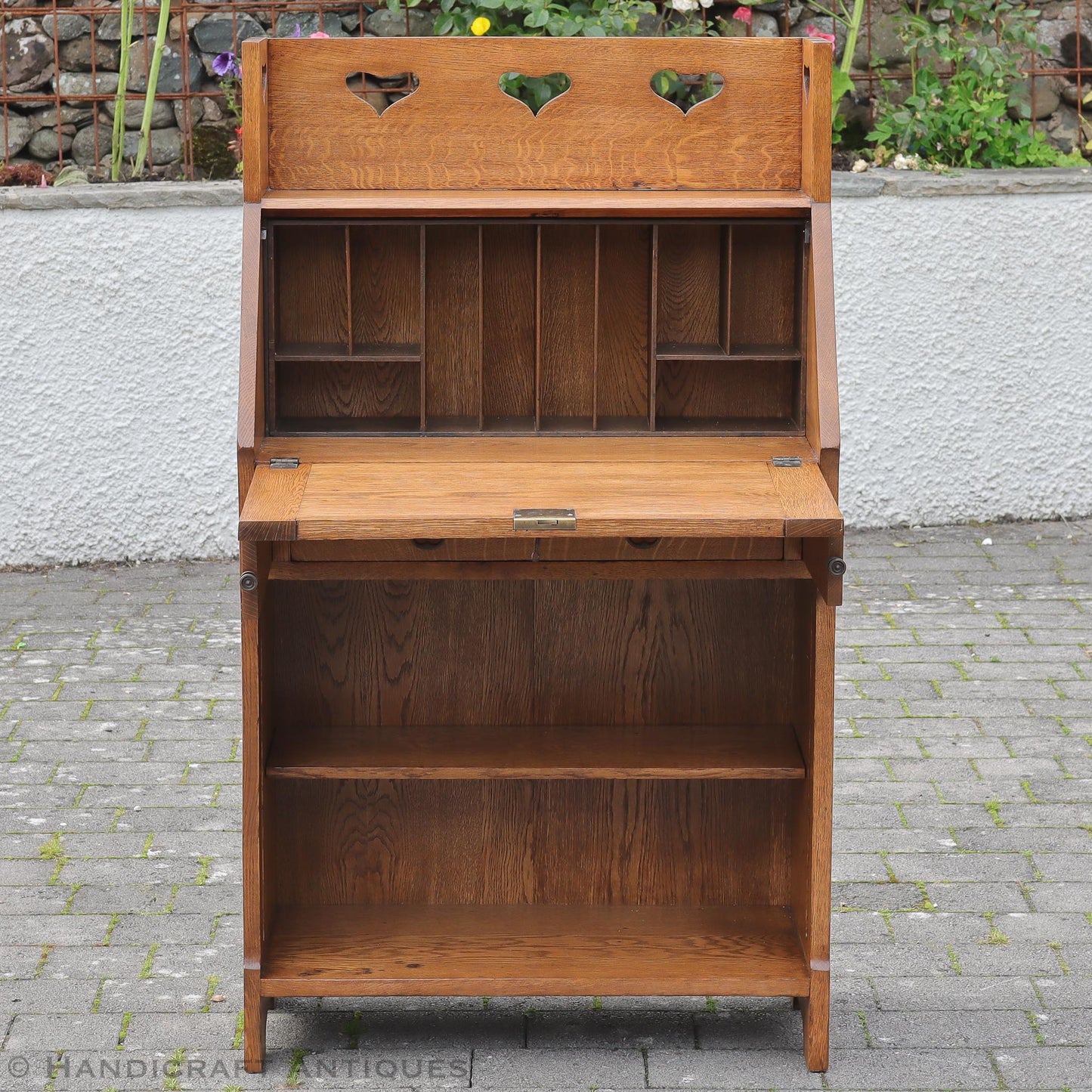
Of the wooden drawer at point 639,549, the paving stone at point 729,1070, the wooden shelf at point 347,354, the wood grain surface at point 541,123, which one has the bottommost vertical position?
the paving stone at point 729,1070

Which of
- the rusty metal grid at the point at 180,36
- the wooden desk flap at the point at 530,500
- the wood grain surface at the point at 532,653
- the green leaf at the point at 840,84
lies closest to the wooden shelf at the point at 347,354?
the wooden desk flap at the point at 530,500

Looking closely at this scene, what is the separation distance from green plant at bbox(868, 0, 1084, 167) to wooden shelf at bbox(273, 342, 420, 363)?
401 centimetres

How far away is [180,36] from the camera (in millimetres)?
6699

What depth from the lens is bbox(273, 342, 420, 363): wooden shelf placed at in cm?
309

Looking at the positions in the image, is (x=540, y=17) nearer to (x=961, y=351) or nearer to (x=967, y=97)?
(x=967, y=97)

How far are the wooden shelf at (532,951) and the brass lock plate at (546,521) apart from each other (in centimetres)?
93

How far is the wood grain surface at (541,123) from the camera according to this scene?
120 inches

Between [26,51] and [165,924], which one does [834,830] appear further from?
[26,51]

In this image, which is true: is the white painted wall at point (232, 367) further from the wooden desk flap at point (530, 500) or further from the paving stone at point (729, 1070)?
the paving stone at point (729, 1070)

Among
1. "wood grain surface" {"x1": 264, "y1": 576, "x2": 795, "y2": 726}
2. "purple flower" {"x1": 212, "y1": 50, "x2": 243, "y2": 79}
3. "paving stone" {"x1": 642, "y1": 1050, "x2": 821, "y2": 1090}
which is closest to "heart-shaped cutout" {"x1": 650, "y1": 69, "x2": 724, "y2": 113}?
"purple flower" {"x1": 212, "y1": 50, "x2": 243, "y2": 79}

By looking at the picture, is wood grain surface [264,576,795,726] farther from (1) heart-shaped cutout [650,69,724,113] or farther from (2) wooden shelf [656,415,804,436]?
(1) heart-shaped cutout [650,69,724,113]

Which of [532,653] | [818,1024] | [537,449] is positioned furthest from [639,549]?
[818,1024]

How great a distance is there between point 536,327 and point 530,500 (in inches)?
21.3

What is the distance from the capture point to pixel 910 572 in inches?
245
